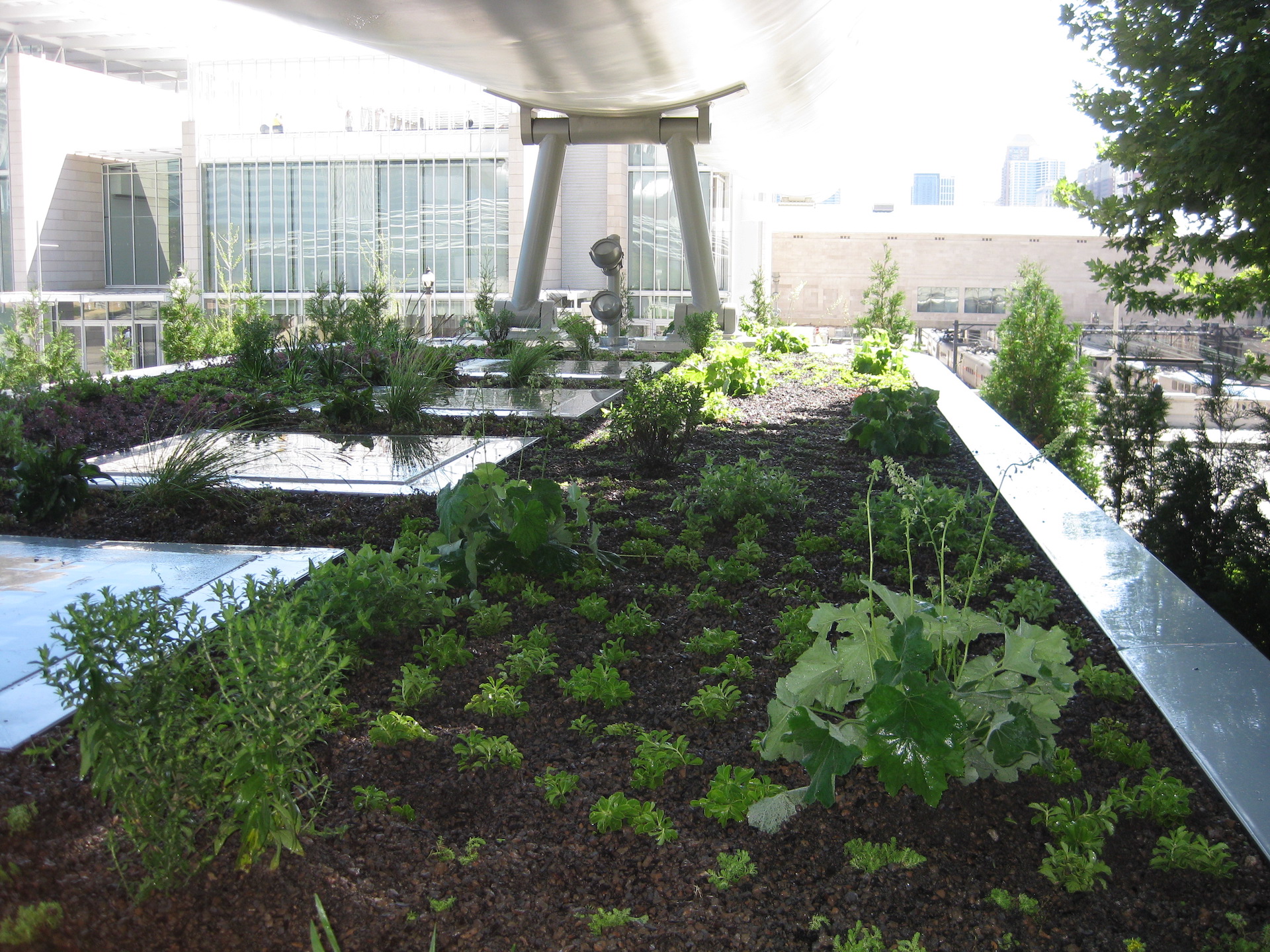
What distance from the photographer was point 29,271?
30.6 metres

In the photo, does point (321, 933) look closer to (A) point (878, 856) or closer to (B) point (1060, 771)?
(A) point (878, 856)

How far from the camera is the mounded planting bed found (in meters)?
1.90

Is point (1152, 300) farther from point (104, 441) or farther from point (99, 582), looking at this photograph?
point (104, 441)

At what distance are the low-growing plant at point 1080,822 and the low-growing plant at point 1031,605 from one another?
1.13 metres

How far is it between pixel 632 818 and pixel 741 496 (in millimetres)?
2698

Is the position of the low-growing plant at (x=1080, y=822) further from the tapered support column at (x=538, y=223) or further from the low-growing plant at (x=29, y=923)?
the tapered support column at (x=538, y=223)

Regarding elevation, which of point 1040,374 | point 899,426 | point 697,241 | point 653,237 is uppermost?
point 653,237

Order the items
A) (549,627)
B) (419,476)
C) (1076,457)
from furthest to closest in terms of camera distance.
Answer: (1076,457), (419,476), (549,627)

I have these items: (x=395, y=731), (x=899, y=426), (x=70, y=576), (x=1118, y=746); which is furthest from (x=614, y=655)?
(x=899, y=426)

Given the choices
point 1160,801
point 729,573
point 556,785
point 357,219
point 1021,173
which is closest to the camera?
point 1160,801

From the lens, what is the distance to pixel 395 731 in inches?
104

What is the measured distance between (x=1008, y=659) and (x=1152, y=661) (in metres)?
1.01

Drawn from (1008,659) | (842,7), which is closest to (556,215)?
(842,7)

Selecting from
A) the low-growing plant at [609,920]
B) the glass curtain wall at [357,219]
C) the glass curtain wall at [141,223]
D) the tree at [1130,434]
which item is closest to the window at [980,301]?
the glass curtain wall at [357,219]
